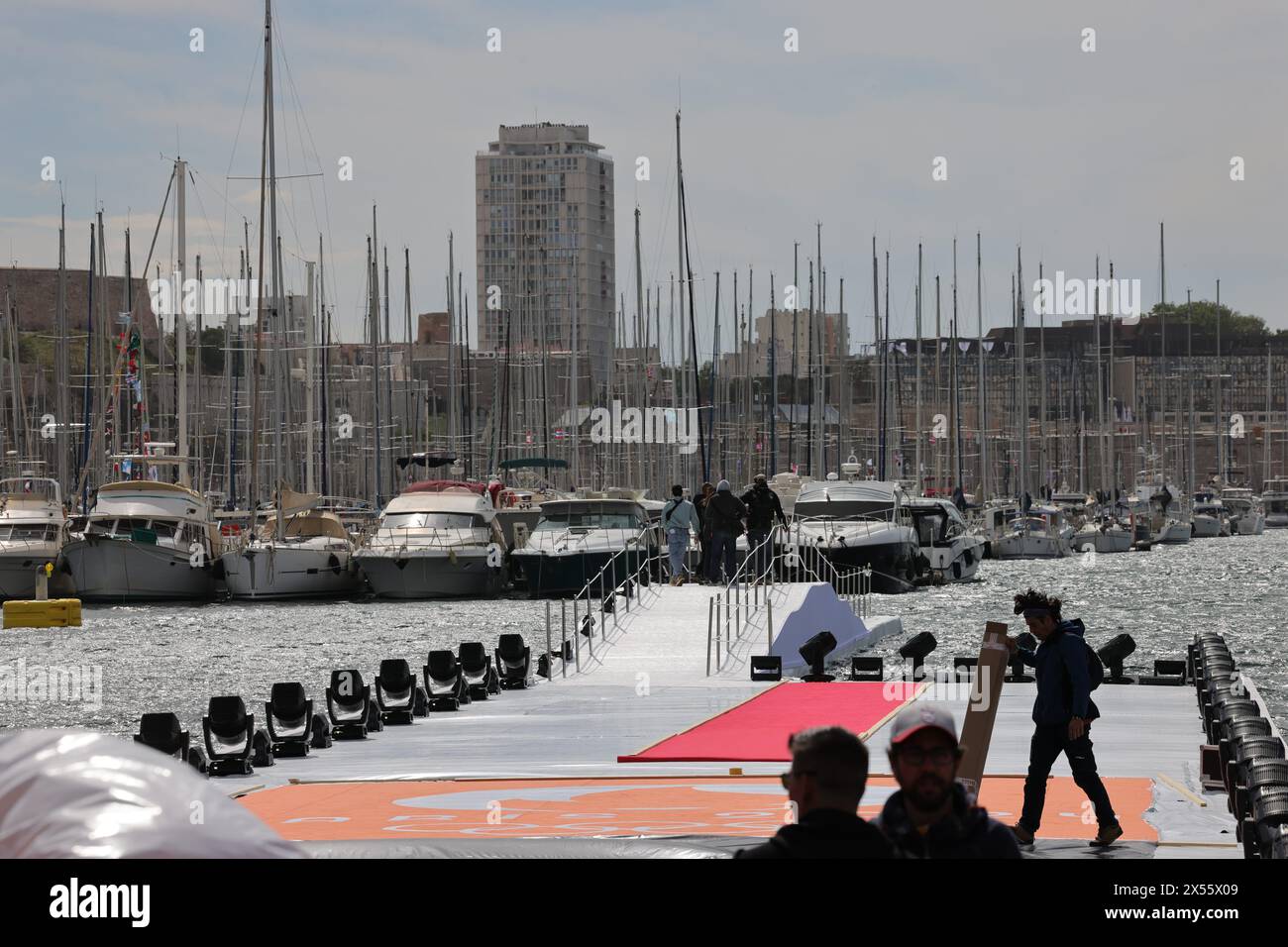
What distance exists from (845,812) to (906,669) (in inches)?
1098

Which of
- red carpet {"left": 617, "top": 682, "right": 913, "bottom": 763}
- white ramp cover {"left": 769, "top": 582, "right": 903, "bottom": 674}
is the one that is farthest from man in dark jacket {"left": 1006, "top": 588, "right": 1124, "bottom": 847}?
white ramp cover {"left": 769, "top": 582, "right": 903, "bottom": 674}

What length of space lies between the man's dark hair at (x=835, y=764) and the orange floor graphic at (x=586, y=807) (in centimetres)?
718

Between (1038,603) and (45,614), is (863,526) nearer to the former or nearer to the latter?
(45,614)

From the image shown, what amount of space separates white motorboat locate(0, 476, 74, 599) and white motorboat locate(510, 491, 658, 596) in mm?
14122

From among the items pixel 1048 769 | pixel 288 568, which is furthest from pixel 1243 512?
pixel 1048 769

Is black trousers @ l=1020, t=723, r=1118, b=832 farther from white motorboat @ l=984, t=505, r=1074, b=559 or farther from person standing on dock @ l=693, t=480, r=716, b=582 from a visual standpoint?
white motorboat @ l=984, t=505, r=1074, b=559

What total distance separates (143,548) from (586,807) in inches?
1680

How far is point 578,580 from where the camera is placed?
50.9 meters

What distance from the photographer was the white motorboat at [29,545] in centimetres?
5472

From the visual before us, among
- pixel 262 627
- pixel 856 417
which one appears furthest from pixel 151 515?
pixel 856 417

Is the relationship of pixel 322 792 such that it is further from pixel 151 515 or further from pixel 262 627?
pixel 151 515

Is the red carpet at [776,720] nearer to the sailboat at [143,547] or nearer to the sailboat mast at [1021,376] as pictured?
the sailboat at [143,547]

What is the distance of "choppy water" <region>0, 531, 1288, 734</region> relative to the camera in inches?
1315

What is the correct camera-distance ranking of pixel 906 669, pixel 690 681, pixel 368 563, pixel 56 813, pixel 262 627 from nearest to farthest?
pixel 56 813, pixel 690 681, pixel 906 669, pixel 262 627, pixel 368 563
